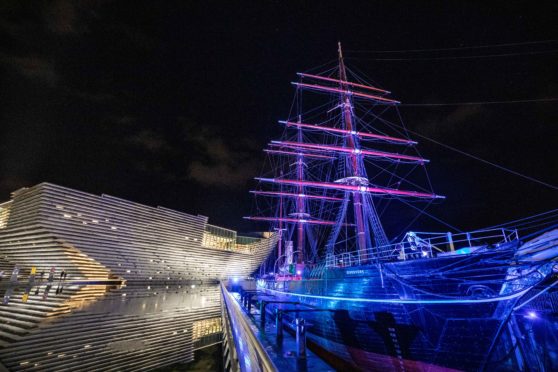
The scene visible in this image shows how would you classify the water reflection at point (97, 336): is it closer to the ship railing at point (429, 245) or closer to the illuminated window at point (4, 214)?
the ship railing at point (429, 245)

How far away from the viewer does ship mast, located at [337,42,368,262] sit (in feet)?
52.3

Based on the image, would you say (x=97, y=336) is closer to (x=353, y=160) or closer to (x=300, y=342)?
(x=300, y=342)

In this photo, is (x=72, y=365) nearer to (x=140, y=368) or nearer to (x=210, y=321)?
(x=140, y=368)

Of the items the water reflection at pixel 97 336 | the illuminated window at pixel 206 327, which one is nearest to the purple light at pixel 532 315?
the water reflection at pixel 97 336

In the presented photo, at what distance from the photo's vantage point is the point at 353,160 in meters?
19.3

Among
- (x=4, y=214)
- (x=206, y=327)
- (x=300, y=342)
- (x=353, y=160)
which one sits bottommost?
(x=206, y=327)

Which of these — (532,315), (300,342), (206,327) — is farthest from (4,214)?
(532,315)

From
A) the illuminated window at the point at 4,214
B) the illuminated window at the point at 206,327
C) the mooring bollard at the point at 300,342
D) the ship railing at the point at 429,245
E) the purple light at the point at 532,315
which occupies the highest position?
the illuminated window at the point at 4,214

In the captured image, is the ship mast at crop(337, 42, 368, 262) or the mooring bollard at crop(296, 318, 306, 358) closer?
the mooring bollard at crop(296, 318, 306, 358)

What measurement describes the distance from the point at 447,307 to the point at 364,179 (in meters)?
13.1

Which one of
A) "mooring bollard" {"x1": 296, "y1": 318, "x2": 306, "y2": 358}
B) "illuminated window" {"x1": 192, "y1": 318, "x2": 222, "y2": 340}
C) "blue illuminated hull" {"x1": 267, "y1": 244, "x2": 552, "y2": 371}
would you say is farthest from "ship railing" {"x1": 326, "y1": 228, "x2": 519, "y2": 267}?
"illuminated window" {"x1": 192, "y1": 318, "x2": 222, "y2": 340}

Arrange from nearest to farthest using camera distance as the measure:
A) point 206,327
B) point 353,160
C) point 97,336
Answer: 1. point 97,336
2. point 206,327
3. point 353,160

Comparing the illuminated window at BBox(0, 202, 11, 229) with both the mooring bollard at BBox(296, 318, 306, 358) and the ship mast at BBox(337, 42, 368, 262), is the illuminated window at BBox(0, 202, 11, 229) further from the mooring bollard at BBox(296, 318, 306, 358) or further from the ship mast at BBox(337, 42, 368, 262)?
the mooring bollard at BBox(296, 318, 306, 358)

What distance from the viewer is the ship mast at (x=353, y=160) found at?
15935 millimetres
